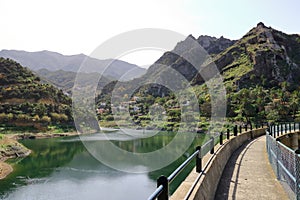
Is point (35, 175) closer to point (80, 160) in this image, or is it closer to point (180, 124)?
point (80, 160)

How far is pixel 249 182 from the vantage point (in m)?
7.34

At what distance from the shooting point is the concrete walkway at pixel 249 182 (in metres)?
6.17

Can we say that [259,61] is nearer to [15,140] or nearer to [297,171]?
[15,140]

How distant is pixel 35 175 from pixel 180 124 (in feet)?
179

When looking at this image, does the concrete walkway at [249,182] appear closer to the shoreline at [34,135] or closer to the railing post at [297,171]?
the railing post at [297,171]

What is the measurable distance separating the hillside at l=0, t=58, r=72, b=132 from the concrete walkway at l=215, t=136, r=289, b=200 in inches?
2485

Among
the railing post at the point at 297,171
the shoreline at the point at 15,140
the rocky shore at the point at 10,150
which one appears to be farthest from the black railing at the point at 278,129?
the rocky shore at the point at 10,150

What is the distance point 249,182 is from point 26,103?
247 feet

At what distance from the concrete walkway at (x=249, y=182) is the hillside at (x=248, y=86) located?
2082 inches

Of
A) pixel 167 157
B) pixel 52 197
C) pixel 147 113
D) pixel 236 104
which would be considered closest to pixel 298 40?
pixel 236 104

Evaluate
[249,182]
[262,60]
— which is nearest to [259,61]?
[262,60]

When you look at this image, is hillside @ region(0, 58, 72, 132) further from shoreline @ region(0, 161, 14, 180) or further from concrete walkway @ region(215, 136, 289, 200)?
concrete walkway @ region(215, 136, 289, 200)

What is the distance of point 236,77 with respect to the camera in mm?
104562

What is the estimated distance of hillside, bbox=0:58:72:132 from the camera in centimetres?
6756
